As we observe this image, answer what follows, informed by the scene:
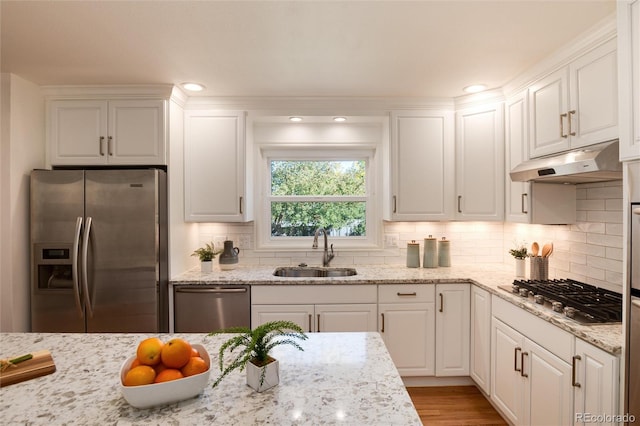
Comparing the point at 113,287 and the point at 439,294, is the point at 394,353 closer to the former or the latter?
the point at 439,294

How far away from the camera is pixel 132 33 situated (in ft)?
6.27

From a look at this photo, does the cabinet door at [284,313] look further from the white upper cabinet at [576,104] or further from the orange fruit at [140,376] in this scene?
the white upper cabinet at [576,104]

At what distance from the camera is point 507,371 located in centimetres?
223

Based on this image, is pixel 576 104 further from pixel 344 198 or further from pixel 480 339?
pixel 344 198

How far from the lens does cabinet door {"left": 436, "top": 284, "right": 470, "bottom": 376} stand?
9.08ft

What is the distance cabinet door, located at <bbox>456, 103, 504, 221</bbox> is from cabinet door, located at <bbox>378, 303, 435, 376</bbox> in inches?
37.2

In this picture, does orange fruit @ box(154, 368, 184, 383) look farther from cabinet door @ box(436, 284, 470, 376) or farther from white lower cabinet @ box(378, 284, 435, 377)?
cabinet door @ box(436, 284, 470, 376)

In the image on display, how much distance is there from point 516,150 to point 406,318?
5.19ft

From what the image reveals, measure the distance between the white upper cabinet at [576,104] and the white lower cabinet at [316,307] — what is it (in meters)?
1.71

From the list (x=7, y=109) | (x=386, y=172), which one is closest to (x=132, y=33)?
(x=7, y=109)

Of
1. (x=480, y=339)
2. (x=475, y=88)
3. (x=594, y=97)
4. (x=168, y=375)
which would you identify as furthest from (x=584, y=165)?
(x=168, y=375)

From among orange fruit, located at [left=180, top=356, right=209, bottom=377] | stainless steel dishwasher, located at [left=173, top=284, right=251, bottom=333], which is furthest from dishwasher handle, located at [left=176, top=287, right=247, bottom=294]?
orange fruit, located at [left=180, top=356, right=209, bottom=377]

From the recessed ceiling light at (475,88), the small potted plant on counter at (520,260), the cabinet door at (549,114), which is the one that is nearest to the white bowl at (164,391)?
the cabinet door at (549,114)

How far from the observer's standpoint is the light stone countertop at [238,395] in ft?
3.12
